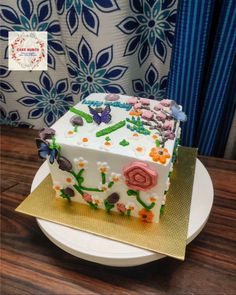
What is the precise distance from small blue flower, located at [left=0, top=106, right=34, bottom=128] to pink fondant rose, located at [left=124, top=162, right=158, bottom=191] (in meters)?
0.72

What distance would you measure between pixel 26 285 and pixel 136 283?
232 millimetres

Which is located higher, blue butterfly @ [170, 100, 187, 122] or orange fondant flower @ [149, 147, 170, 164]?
blue butterfly @ [170, 100, 187, 122]

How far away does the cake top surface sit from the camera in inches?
21.6

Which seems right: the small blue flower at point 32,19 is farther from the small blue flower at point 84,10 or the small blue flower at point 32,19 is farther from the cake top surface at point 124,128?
the cake top surface at point 124,128

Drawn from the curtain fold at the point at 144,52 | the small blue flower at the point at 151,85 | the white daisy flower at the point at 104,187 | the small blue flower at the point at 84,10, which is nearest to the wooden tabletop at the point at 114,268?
the white daisy flower at the point at 104,187

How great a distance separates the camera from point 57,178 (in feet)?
2.08

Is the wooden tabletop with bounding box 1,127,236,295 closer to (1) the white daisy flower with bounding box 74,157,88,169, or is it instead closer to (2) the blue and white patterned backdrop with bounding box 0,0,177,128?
(1) the white daisy flower with bounding box 74,157,88,169

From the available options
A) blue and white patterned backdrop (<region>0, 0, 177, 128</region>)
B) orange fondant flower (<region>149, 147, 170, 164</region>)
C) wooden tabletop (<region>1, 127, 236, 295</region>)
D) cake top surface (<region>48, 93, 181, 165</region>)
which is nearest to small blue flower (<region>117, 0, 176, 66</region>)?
blue and white patterned backdrop (<region>0, 0, 177, 128</region>)

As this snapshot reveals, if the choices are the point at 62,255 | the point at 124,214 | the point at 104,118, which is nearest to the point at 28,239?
the point at 62,255

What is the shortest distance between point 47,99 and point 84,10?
1.27 ft

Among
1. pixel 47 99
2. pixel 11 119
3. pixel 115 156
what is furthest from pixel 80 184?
pixel 11 119

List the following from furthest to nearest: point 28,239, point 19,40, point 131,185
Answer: point 19,40
point 28,239
point 131,185

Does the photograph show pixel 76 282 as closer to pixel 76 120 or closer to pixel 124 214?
pixel 124 214

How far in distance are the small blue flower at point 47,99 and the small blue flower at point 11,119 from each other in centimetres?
5
